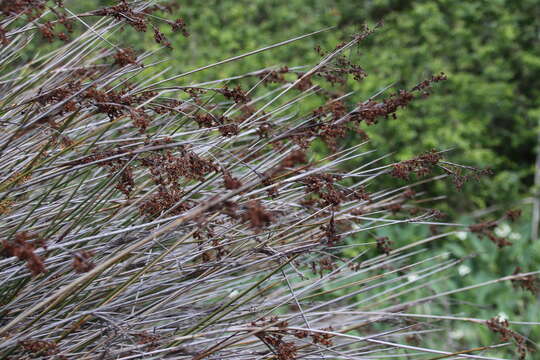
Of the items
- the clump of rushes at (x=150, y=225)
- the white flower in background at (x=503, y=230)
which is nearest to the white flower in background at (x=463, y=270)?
the white flower in background at (x=503, y=230)

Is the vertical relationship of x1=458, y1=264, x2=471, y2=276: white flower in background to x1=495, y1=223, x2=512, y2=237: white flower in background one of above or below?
above

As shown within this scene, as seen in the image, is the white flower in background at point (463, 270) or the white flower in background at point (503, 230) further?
the white flower in background at point (503, 230)

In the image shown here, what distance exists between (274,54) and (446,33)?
1.51 metres

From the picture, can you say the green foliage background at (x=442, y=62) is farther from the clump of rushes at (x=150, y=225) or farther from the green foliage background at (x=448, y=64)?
the clump of rushes at (x=150, y=225)

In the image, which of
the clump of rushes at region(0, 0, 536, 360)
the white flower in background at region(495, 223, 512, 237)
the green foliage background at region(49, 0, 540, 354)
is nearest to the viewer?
the clump of rushes at region(0, 0, 536, 360)

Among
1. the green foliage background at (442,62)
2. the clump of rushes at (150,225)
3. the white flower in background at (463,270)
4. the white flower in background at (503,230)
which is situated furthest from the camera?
the green foliage background at (442,62)

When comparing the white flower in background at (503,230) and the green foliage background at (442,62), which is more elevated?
the green foliage background at (442,62)

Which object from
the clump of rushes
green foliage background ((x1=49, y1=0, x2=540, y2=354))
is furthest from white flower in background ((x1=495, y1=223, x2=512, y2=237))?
the clump of rushes

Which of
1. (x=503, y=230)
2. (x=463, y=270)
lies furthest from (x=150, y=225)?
(x=503, y=230)

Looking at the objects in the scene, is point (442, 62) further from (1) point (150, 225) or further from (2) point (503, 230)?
(1) point (150, 225)

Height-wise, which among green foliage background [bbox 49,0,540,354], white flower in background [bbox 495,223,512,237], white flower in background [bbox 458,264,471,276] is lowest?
white flower in background [bbox 495,223,512,237]

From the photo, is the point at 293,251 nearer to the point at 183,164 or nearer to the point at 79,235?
the point at 183,164

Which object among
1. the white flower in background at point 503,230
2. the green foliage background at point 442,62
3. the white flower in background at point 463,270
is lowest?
the white flower in background at point 503,230

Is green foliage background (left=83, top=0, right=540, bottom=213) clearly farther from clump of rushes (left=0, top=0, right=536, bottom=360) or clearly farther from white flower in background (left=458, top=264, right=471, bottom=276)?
clump of rushes (left=0, top=0, right=536, bottom=360)
